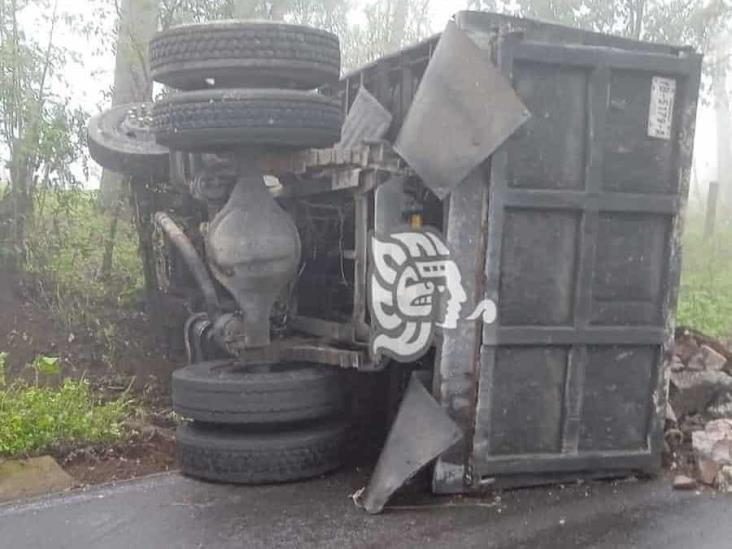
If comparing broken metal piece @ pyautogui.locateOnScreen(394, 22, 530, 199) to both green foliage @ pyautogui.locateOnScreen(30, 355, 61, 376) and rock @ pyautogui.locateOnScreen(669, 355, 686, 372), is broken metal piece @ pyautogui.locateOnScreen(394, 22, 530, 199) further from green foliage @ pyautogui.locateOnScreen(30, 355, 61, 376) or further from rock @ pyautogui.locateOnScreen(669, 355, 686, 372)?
green foliage @ pyautogui.locateOnScreen(30, 355, 61, 376)

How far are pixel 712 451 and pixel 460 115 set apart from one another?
221 cm

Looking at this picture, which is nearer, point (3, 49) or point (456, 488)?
point (456, 488)

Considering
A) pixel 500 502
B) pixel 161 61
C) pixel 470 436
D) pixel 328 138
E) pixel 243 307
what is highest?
pixel 161 61

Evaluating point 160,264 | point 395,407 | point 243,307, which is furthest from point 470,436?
point 160,264

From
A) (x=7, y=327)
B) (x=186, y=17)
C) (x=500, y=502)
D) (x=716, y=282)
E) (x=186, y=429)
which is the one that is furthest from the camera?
(x=716, y=282)

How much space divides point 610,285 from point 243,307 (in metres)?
1.89

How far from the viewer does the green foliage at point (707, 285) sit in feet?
29.2

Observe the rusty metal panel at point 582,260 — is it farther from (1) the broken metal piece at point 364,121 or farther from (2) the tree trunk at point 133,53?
(2) the tree trunk at point 133,53

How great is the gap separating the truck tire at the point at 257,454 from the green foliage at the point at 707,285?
4.12m

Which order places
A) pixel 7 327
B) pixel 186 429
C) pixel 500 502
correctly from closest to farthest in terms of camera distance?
pixel 500 502
pixel 186 429
pixel 7 327

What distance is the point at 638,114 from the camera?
440cm

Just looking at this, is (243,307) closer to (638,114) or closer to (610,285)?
(610,285)

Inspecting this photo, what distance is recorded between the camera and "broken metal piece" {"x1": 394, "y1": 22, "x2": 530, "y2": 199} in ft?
13.4

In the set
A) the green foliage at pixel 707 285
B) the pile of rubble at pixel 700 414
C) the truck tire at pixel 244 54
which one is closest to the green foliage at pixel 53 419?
the truck tire at pixel 244 54
